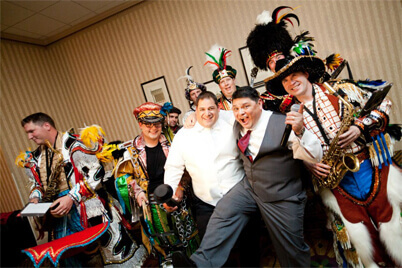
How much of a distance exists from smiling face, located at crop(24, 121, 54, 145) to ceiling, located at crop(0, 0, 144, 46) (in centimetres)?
270

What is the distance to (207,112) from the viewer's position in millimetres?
1764

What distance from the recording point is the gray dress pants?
A: 1430mm

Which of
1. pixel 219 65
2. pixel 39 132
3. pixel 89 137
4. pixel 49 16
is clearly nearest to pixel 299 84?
pixel 219 65

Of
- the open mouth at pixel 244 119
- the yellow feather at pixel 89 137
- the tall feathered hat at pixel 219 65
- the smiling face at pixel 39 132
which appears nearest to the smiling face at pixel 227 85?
the tall feathered hat at pixel 219 65

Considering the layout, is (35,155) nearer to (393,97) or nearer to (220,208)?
(220,208)

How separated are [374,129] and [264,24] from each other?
4.97 feet

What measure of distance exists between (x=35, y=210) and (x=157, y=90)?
10.5 ft

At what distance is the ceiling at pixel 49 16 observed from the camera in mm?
3574

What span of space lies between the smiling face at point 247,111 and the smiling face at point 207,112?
0.78 ft

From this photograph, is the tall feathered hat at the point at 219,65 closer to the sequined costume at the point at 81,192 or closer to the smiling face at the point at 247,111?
the smiling face at the point at 247,111

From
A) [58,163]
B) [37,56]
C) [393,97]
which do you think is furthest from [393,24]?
Result: [37,56]

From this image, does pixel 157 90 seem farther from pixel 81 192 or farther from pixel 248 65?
pixel 81 192

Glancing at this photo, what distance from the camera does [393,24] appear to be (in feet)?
10.8

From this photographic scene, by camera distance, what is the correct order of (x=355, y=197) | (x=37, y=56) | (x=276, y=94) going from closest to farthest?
(x=355, y=197) < (x=276, y=94) < (x=37, y=56)
